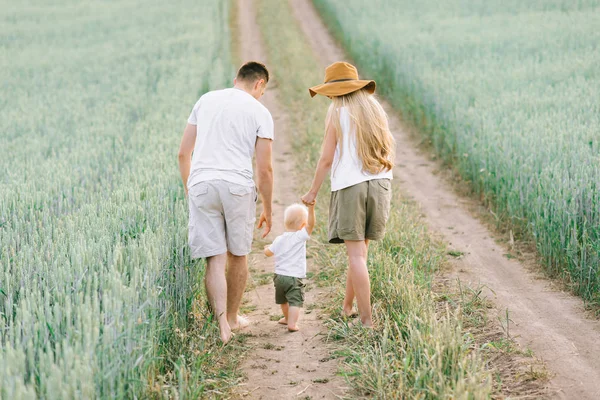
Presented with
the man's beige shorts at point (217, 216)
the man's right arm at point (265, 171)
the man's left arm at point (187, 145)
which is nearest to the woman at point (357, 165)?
the man's right arm at point (265, 171)

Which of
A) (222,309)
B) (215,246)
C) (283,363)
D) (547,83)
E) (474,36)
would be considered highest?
(474,36)

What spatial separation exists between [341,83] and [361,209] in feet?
3.00

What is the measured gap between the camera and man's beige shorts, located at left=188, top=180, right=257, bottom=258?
4.43 metres

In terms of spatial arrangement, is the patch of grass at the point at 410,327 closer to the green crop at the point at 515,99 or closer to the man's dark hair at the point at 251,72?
the green crop at the point at 515,99

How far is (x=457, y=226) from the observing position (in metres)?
7.53

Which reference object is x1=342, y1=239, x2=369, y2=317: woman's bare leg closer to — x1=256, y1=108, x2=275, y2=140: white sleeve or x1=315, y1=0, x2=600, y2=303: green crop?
x1=256, y1=108, x2=275, y2=140: white sleeve

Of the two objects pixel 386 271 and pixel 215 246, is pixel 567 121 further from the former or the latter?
pixel 215 246

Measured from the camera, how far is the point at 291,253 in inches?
193

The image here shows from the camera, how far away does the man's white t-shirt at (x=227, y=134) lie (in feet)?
14.6

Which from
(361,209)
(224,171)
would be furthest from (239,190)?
(361,209)

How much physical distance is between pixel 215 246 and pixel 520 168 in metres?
3.95

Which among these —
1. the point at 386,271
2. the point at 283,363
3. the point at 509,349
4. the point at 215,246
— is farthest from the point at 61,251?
the point at 509,349

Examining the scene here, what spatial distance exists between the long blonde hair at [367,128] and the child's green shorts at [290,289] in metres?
1.09

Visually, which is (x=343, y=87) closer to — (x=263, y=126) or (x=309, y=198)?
(x=263, y=126)
